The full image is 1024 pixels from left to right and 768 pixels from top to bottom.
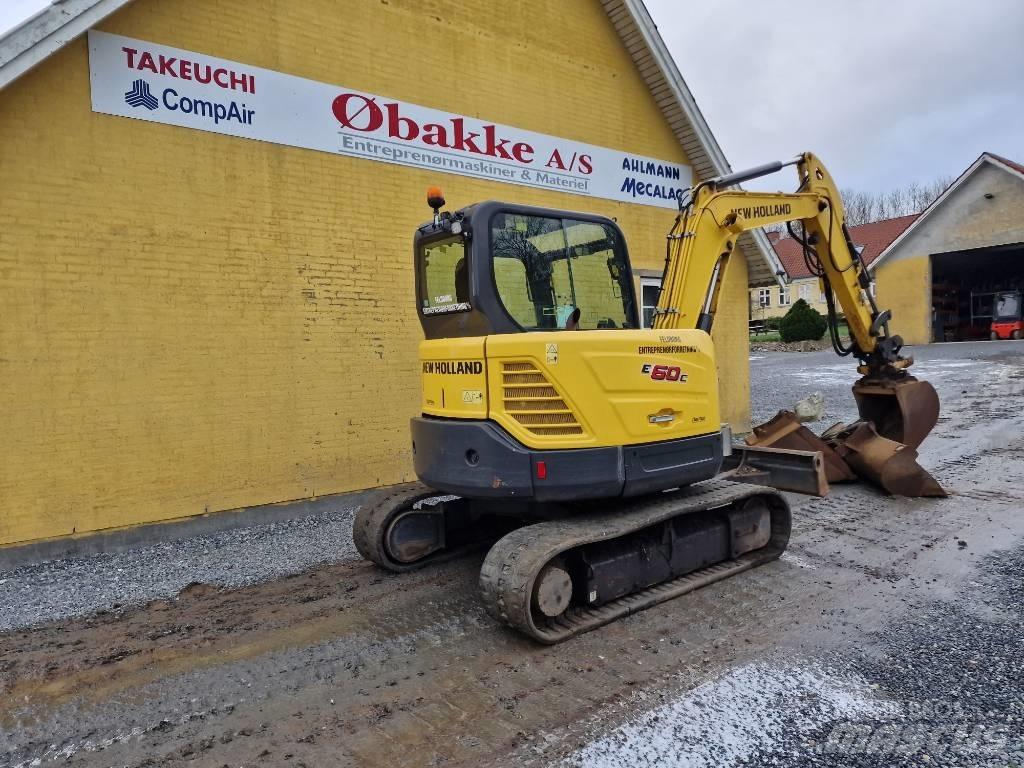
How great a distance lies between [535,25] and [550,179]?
6.84ft

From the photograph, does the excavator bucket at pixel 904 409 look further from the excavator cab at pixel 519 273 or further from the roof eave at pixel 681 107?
the excavator cab at pixel 519 273

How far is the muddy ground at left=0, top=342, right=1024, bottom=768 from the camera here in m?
3.14

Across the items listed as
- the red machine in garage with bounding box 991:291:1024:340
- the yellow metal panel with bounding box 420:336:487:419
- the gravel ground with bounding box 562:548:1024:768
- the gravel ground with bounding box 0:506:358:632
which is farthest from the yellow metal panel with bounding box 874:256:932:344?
the yellow metal panel with bounding box 420:336:487:419

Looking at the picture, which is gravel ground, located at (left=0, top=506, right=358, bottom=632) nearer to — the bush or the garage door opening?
the bush

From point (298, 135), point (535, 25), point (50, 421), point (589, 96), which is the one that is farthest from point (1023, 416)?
point (50, 421)

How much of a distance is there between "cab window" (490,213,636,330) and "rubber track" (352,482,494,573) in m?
1.71

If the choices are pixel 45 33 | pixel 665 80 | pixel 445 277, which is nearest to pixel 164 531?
pixel 445 277

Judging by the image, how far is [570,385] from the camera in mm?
4348

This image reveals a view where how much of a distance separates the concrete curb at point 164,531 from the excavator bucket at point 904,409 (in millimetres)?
6042

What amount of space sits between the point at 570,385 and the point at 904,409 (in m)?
5.17

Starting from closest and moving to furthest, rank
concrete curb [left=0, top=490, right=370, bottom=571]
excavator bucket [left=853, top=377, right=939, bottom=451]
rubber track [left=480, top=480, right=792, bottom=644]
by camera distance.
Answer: rubber track [left=480, top=480, right=792, bottom=644], concrete curb [left=0, top=490, right=370, bottom=571], excavator bucket [left=853, top=377, right=939, bottom=451]

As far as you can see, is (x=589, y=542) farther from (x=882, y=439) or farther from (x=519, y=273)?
(x=882, y=439)

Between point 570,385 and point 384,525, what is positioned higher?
point 570,385

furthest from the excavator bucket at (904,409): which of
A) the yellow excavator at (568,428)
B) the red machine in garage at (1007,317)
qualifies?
the red machine in garage at (1007,317)
